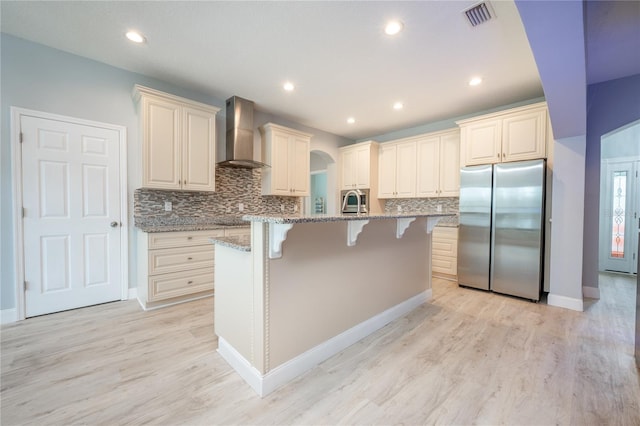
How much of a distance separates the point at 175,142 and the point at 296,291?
254 centimetres

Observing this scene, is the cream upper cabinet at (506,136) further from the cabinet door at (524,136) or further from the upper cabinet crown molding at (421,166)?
→ the upper cabinet crown molding at (421,166)

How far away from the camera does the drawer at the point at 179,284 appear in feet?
9.26

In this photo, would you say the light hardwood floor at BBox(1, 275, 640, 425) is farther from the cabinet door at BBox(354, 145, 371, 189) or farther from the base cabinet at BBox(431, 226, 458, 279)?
the cabinet door at BBox(354, 145, 371, 189)

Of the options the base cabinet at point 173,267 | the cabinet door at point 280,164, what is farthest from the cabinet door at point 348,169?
the base cabinet at point 173,267

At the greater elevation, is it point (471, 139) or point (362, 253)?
point (471, 139)

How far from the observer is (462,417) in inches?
54.8

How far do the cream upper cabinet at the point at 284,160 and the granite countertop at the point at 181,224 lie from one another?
3.00ft

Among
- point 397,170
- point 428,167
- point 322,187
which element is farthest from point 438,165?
point 322,187

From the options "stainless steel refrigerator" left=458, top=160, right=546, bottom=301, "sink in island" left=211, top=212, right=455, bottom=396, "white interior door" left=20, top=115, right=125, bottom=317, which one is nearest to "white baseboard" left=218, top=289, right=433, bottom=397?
"sink in island" left=211, top=212, right=455, bottom=396

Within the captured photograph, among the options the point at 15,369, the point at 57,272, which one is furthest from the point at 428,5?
the point at 57,272

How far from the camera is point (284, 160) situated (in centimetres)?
429

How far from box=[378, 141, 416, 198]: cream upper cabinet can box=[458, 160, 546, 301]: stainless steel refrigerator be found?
1088mm

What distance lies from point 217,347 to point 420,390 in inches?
59.7

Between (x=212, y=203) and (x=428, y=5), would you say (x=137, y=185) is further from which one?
(x=428, y=5)
